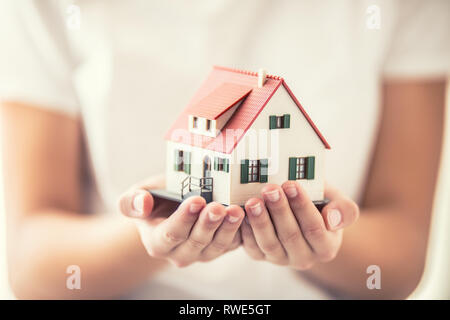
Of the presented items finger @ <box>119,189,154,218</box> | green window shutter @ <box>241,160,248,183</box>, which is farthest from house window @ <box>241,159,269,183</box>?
finger @ <box>119,189,154,218</box>

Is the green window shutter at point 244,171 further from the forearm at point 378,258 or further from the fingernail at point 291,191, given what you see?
the forearm at point 378,258

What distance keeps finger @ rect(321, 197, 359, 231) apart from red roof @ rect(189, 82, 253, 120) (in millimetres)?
150

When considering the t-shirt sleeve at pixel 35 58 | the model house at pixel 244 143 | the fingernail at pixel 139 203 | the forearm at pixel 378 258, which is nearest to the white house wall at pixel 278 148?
the model house at pixel 244 143

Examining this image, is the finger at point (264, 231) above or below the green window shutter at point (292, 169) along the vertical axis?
below

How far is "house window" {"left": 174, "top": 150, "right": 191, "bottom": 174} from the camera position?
522 mm

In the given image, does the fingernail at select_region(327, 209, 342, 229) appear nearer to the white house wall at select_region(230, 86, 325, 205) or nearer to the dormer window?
the white house wall at select_region(230, 86, 325, 205)

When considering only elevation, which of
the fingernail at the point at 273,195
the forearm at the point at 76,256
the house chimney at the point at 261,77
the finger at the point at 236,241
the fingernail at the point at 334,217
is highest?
the house chimney at the point at 261,77

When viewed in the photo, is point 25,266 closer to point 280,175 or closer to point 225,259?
point 225,259

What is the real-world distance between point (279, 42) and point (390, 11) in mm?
155

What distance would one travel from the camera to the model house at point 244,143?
0.49 meters

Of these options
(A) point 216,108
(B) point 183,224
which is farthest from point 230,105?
(B) point 183,224

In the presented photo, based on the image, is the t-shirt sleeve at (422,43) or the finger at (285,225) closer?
the finger at (285,225)

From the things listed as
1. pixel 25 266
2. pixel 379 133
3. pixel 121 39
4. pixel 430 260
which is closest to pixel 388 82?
pixel 379 133

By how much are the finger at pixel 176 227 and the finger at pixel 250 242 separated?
0.06 metres
